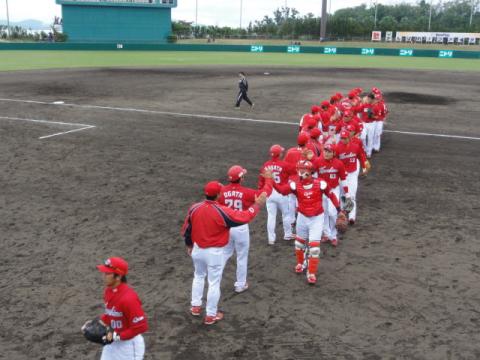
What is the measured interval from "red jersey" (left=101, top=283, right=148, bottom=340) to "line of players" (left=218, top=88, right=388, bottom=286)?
2.69m

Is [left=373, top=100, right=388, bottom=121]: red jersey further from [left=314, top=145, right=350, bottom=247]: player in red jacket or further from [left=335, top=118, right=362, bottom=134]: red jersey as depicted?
[left=314, top=145, right=350, bottom=247]: player in red jacket

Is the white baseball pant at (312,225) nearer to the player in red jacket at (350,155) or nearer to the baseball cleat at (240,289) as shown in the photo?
the baseball cleat at (240,289)

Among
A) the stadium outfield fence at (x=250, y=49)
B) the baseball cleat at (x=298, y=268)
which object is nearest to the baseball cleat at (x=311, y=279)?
the baseball cleat at (x=298, y=268)

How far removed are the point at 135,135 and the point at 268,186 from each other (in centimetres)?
1242

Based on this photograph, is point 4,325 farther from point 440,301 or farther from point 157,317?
point 440,301

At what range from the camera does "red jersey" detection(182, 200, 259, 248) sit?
21.8 ft

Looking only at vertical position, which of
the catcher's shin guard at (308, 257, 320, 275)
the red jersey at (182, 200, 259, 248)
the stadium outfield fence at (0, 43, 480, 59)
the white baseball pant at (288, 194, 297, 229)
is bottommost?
the catcher's shin guard at (308, 257, 320, 275)

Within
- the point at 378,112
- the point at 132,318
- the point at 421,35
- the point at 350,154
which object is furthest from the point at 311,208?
the point at 421,35

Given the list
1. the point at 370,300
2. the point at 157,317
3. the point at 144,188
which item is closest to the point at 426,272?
the point at 370,300

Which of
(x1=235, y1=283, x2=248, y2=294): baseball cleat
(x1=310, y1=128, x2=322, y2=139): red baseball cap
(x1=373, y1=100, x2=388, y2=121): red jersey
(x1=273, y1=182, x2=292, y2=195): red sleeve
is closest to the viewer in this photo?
(x1=235, y1=283, x2=248, y2=294): baseball cleat

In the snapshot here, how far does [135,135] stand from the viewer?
18.7 meters

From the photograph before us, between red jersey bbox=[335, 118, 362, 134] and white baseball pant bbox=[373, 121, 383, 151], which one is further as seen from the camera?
white baseball pant bbox=[373, 121, 383, 151]

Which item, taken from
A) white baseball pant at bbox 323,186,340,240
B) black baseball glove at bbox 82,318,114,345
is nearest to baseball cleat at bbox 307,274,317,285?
white baseball pant at bbox 323,186,340,240

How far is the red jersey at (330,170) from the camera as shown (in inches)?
361
